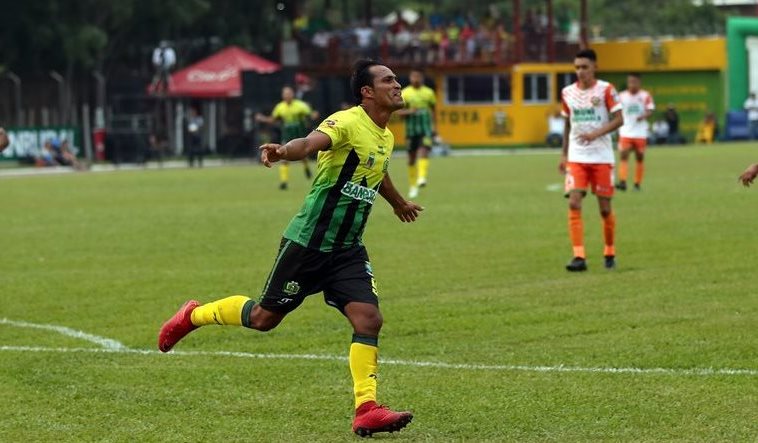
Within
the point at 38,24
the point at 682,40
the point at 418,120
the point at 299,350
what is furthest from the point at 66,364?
the point at 682,40

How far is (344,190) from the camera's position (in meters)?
8.84

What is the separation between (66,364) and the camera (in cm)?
1100

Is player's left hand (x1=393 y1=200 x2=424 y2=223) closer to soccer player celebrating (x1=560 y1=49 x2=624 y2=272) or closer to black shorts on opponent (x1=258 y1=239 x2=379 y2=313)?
black shorts on opponent (x1=258 y1=239 x2=379 y2=313)

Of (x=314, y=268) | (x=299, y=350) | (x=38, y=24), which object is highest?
(x=38, y=24)

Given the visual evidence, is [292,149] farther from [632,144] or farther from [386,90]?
[632,144]

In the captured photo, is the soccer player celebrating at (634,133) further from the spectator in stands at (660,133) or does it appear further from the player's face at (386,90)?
the spectator in stands at (660,133)

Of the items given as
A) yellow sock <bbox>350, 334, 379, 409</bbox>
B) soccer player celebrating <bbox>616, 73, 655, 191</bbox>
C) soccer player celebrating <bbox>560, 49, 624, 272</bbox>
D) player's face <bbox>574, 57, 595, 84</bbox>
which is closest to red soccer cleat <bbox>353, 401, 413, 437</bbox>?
yellow sock <bbox>350, 334, 379, 409</bbox>

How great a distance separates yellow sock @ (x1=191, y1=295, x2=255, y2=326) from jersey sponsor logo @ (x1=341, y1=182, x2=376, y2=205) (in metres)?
0.89

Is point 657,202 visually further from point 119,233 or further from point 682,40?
point 682,40

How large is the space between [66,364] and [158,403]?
1.76 meters

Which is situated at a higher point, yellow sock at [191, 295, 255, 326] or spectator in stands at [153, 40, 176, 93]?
spectator in stands at [153, 40, 176, 93]

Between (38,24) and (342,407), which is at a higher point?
(38,24)

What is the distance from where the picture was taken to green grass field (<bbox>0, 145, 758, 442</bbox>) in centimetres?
886

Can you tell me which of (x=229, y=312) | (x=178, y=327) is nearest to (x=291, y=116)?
(x=178, y=327)
